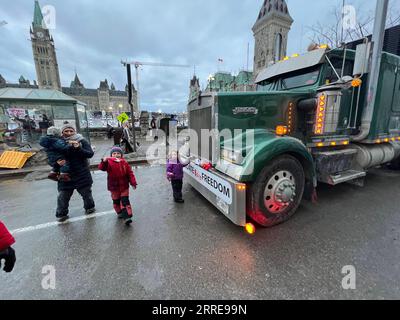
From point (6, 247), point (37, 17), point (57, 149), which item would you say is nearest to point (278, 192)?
point (6, 247)

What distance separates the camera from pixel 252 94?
297 cm

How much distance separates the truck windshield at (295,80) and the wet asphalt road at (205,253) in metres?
2.37

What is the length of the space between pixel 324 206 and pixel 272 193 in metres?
1.55

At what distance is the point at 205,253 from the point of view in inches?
90.8

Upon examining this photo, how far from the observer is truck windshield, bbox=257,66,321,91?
11.3 ft

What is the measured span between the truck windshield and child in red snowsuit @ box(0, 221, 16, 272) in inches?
181

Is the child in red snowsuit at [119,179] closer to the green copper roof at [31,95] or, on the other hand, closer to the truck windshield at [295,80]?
the truck windshield at [295,80]

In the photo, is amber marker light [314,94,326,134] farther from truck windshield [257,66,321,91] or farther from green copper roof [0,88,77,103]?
green copper roof [0,88,77,103]

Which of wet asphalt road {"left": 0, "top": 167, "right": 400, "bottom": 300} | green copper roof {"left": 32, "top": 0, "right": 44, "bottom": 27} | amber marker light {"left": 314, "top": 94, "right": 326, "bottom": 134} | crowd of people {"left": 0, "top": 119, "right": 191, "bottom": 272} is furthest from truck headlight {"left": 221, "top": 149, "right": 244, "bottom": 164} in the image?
green copper roof {"left": 32, "top": 0, "right": 44, "bottom": 27}

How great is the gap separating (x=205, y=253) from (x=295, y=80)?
364cm

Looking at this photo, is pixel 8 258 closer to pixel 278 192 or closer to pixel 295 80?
pixel 278 192

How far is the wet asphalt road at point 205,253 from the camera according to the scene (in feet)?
5.92

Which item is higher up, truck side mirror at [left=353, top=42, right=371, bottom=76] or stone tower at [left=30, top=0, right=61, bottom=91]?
stone tower at [left=30, top=0, right=61, bottom=91]

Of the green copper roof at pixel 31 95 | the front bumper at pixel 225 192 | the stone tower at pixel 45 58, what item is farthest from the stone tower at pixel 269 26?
the stone tower at pixel 45 58
